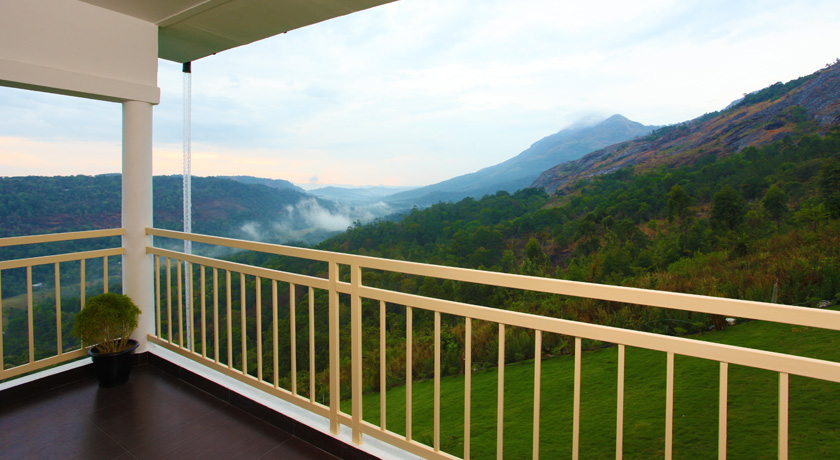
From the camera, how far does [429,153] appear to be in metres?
16.7

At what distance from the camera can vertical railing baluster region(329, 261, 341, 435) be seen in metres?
1.91

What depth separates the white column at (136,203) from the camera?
3072 millimetres

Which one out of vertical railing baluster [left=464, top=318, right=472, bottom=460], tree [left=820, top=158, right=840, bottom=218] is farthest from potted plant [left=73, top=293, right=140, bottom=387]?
tree [left=820, top=158, right=840, bottom=218]

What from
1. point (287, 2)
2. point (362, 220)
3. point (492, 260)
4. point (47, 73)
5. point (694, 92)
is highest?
point (694, 92)

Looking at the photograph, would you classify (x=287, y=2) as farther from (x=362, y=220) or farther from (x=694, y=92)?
(x=694, y=92)

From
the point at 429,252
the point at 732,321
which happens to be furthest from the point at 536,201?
the point at 732,321

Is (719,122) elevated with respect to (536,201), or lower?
elevated

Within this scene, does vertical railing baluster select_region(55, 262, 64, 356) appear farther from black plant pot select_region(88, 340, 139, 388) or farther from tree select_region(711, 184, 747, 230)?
tree select_region(711, 184, 747, 230)

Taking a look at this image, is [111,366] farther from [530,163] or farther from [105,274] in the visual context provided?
[530,163]

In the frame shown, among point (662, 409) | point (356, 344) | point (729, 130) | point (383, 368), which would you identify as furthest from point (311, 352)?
point (729, 130)

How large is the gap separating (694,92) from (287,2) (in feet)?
46.7

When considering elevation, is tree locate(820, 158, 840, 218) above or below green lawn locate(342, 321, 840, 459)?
above

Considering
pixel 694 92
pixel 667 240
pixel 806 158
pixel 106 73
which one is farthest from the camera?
pixel 694 92

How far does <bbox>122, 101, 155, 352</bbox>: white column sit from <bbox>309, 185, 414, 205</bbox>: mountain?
11.7 metres
